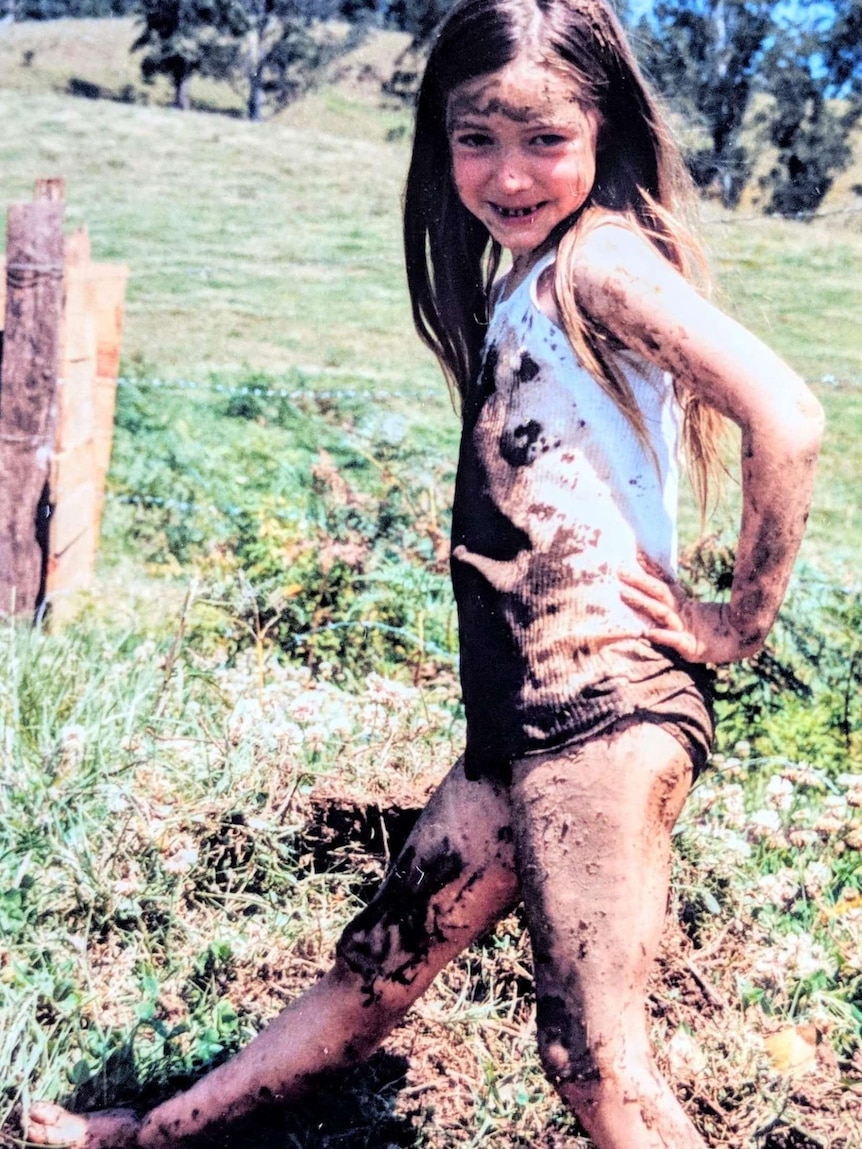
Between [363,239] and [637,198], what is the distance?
18.6 meters

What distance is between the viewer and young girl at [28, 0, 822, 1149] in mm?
1686

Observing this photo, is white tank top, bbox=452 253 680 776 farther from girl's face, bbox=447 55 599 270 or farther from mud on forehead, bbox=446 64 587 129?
mud on forehead, bbox=446 64 587 129

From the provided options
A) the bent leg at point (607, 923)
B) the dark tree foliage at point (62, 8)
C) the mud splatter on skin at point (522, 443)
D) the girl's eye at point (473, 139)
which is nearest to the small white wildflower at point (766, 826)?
the bent leg at point (607, 923)

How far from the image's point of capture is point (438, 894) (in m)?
1.92

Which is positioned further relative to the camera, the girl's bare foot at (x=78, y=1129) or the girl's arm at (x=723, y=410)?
the girl's bare foot at (x=78, y=1129)

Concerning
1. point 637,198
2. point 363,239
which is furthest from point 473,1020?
point 363,239

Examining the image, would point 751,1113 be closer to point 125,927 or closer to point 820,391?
point 125,927

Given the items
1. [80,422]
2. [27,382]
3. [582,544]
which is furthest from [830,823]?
[80,422]

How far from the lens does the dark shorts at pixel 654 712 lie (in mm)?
1703

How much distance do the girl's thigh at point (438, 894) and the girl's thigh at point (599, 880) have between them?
16cm

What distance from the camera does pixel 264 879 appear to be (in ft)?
9.12

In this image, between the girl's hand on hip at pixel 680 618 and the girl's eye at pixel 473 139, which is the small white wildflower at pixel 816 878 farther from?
the girl's eye at pixel 473 139

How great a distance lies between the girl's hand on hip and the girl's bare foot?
1.25 m

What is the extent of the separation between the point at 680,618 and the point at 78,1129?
4.44 feet
